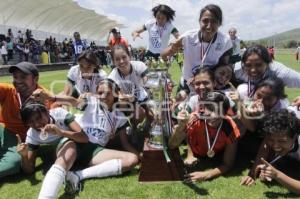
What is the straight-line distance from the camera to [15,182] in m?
3.80

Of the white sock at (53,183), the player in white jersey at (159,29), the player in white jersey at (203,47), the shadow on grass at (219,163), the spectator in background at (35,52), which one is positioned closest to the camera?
the white sock at (53,183)

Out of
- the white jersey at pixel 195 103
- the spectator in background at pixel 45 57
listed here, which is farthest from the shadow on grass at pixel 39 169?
the spectator in background at pixel 45 57

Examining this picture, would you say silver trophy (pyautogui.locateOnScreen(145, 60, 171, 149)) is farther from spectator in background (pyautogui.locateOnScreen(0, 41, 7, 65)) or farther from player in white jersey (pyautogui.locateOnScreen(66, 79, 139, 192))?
spectator in background (pyautogui.locateOnScreen(0, 41, 7, 65))

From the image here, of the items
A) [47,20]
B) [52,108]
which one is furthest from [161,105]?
[47,20]

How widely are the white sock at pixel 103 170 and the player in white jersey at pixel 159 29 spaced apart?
3620 mm

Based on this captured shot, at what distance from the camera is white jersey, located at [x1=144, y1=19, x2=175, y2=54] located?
6.99m

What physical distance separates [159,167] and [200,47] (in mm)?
1744

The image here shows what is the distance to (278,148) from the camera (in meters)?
3.37

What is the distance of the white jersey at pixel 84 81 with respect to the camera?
5258 mm

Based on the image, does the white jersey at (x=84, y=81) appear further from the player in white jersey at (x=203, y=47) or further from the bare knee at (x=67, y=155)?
the bare knee at (x=67, y=155)

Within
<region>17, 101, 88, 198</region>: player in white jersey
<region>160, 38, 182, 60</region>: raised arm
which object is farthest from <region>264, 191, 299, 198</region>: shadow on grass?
<region>160, 38, 182, 60</region>: raised arm

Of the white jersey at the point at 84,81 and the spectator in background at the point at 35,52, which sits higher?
the spectator in background at the point at 35,52

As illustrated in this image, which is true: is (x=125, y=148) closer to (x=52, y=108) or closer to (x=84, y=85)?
(x=52, y=108)

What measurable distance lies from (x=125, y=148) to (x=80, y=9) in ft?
138
